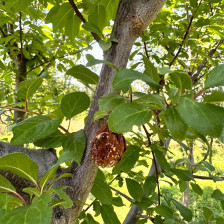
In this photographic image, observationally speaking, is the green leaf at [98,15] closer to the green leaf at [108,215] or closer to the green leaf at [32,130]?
the green leaf at [32,130]

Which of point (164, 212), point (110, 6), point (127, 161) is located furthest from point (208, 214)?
point (110, 6)

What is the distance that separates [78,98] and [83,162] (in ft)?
0.45

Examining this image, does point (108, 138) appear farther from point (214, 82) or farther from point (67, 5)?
point (67, 5)

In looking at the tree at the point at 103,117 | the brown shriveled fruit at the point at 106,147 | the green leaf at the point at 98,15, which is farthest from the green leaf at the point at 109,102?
the green leaf at the point at 98,15

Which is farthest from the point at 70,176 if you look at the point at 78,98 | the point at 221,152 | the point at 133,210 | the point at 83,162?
the point at 221,152

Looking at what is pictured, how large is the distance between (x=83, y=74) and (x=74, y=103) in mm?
66

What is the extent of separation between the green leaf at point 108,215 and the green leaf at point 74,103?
308 millimetres

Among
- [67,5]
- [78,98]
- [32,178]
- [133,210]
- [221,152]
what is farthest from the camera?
[221,152]

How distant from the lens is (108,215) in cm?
70

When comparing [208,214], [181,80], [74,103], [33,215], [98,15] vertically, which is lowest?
[208,214]

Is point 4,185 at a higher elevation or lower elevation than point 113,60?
lower

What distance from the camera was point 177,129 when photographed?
1.09 ft

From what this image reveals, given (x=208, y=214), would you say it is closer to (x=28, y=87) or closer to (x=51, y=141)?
(x=51, y=141)

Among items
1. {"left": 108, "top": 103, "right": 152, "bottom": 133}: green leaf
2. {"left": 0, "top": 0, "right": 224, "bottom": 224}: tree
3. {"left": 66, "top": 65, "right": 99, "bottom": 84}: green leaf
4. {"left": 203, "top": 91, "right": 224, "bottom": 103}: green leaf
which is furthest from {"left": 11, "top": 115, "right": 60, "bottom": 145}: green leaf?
{"left": 203, "top": 91, "right": 224, "bottom": 103}: green leaf
